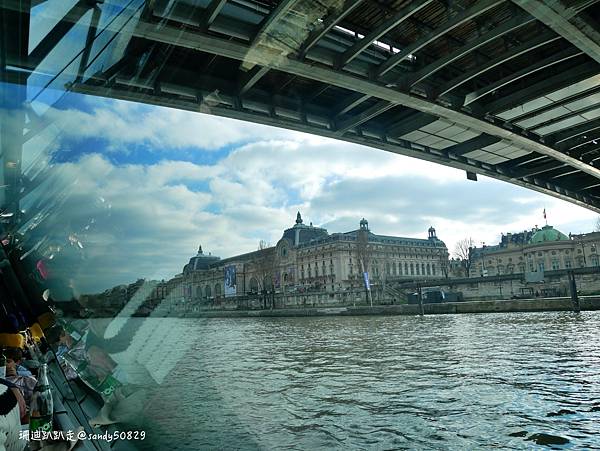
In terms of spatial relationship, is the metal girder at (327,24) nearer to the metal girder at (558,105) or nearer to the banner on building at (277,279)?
the banner on building at (277,279)

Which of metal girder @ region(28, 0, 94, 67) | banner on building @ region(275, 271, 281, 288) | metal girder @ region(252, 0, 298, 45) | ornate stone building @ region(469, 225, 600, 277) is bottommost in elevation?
banner on building @ region(275, 271, 281, 288)

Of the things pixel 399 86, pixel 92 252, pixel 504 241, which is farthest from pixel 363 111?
pixel 504 241

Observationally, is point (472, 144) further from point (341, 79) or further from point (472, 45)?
point (341, 79)

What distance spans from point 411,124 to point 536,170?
635 cm

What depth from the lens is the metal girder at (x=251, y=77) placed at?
6480 mm

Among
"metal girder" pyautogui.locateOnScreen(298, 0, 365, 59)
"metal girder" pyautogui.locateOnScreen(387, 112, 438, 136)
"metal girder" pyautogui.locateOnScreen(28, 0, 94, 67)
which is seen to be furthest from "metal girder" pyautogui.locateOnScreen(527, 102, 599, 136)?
"metal girder" pyautogui.locateOnScreen(28, 0, 94, 67)

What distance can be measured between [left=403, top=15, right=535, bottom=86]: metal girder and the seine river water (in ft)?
16.0

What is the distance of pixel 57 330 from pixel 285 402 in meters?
3.08

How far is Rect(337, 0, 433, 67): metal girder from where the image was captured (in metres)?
5.58

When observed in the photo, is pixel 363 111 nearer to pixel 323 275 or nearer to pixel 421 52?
pixel 421 52

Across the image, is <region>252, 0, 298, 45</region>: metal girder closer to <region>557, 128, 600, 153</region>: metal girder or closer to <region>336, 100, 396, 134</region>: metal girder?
<region>336, 100, 396, 134</region>: metal girder

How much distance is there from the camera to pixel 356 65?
7344 millimetres

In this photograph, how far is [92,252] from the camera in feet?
4.90

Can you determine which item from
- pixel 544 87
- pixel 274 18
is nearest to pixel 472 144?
pixel 544 87
